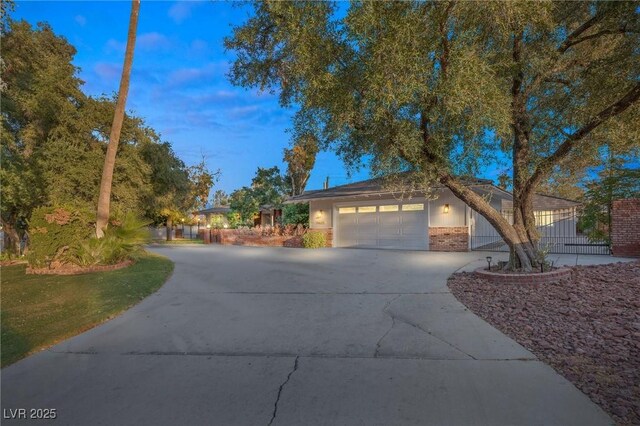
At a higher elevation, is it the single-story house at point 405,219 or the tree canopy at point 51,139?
the tree canopy at point 51,139

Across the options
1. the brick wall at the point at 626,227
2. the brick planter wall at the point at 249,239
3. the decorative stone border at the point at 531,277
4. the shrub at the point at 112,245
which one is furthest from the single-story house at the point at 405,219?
the shrub at the point at 112,245

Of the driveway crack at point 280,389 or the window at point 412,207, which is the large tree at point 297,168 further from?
the driveway crack at point 280,389

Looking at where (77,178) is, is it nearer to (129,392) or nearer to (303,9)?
(303,9)

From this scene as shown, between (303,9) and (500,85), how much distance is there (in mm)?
4332

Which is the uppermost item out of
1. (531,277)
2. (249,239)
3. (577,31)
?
(577,31)

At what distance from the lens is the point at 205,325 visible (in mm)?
5602

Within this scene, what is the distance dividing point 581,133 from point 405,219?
10.6m

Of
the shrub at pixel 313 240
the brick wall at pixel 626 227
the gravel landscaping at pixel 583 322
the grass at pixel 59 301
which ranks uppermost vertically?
the brick wall at pixel 626 227

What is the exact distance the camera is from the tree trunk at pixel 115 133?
40.4ft

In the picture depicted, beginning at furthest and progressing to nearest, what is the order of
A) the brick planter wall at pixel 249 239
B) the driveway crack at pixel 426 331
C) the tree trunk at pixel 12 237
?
the brick planter wall at pixel 249 239
the tree trunk at pixel 12 237
the driveway crack at pixel 426 331

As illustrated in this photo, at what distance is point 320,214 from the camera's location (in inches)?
845

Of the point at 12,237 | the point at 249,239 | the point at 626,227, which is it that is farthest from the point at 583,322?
the point at 12,237

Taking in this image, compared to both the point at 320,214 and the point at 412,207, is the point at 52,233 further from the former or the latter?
the point at 412,207

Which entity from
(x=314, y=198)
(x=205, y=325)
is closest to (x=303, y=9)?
(x=205, y=325)
